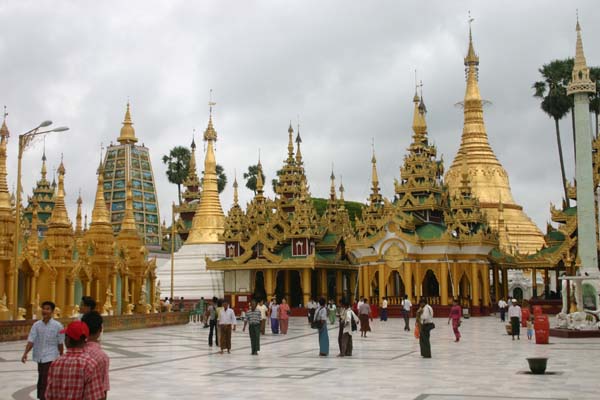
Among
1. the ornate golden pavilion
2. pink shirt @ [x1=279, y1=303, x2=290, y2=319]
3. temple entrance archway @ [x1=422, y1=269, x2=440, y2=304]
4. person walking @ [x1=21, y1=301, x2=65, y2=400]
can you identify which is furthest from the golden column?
person walking @ [x1=21, y1=301, x2=65, y2=400]

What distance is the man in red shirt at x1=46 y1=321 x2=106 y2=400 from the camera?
22.7 ft

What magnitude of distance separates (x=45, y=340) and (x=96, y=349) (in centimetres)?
398

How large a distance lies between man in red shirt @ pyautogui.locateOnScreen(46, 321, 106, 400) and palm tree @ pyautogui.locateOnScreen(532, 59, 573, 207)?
52.8 meters

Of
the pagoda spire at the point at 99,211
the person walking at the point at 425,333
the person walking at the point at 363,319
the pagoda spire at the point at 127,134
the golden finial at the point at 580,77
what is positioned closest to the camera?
the person walking at the point at 425,333

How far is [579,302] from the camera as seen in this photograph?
27.5 meters

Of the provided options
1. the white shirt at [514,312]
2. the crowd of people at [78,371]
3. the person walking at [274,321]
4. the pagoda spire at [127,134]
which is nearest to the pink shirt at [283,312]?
the person walking at [274,321]

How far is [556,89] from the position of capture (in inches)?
2232

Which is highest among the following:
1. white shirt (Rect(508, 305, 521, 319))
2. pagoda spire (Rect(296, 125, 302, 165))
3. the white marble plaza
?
pagoda spire (Rect(296, 125, 302, 165))

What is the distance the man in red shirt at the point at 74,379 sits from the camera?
6.93 meters

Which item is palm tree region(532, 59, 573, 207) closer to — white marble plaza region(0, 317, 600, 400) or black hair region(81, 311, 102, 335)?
white marble plaza region(0, 317, 600, 400)

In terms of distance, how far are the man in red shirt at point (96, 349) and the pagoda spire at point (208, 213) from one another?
54.3 metres

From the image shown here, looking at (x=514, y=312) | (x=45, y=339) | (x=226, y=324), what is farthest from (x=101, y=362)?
(x=514, y=312)

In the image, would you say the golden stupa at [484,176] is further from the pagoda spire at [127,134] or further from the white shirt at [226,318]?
the white shirt at [226,318]

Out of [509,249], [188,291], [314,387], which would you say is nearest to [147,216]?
[188,291]
